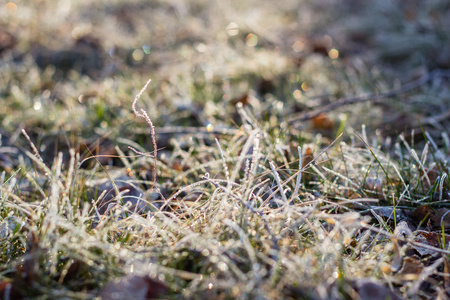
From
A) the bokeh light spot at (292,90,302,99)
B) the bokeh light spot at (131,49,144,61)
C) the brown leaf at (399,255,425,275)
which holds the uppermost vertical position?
the brown leaf at (399,255,425,275)

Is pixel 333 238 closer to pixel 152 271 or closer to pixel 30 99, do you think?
pixel 152 271

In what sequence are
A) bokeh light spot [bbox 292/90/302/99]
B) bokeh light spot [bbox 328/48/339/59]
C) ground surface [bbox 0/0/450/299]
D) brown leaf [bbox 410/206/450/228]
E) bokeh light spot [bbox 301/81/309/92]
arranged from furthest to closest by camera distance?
1. bokeh light spot [bbox 328/48/339/59]
2. bokeh light spot [bbox 301/81/309/92]
3. bokeh light spot [bbox 292/90/302/99]
4. brown leaf [bbox 410/206/450/228]
5. ground surface [bbox 0/0/450/299]

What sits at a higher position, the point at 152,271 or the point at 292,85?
the point at 152,271

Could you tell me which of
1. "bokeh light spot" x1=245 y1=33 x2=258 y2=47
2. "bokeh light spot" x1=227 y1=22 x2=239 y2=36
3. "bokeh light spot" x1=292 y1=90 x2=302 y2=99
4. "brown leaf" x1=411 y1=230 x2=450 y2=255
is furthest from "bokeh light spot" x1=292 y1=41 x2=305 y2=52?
"brown leaf" x1=411 y1=230 x2=450 y2=255

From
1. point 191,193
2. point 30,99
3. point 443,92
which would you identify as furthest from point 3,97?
point 443,92

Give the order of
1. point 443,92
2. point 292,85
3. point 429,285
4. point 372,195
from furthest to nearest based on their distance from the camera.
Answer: point 292,85
point 443,92
point 372,195
point 429,285

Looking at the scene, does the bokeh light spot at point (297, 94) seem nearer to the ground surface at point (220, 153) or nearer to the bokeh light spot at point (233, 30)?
the ground surface at point (220, 153)

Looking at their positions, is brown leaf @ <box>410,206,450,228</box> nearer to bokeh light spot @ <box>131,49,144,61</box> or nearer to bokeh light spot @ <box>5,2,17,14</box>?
bokeh light spot @ <box>131,49,144,61</box>
